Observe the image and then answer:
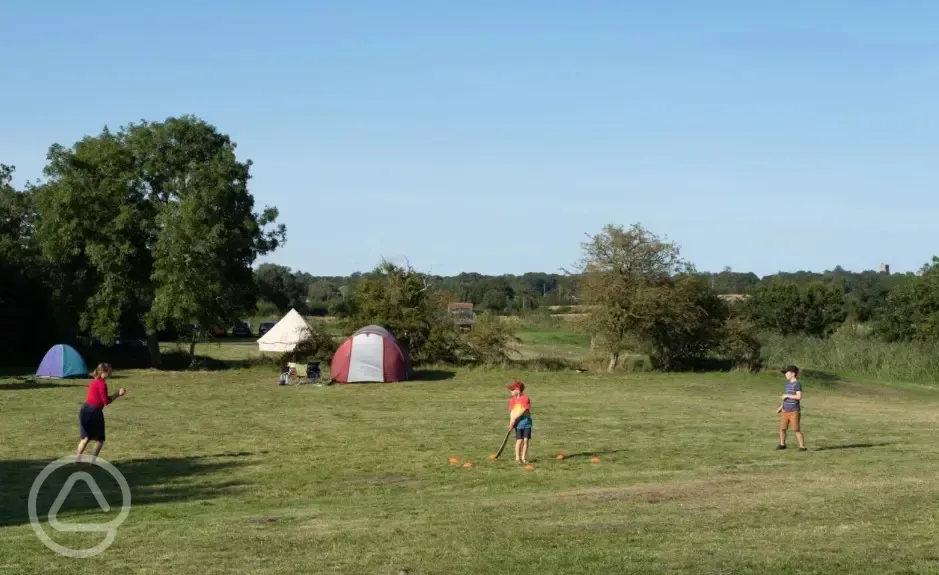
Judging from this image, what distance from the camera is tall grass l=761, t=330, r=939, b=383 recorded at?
142 feet

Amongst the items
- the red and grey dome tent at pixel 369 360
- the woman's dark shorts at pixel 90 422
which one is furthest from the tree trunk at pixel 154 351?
the woman's dark shorts at pixel 90 422

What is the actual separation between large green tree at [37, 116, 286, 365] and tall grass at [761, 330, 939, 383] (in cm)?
2421

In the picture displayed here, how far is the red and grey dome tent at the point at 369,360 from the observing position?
36.0m

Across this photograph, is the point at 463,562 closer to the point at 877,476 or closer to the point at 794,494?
the point at 794,494

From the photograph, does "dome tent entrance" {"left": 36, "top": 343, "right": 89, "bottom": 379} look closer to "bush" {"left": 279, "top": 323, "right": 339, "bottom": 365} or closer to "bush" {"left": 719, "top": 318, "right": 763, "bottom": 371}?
"bush" {"left": 279, "top": 323, "right": 339, "bottom": 365}

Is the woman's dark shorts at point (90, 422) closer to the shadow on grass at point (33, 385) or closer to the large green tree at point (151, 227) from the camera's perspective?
the shadow on grass at point (33, 385)

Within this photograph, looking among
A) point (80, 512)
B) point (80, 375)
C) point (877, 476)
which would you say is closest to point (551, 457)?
point (877, 476)

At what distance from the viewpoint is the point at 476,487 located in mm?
14523

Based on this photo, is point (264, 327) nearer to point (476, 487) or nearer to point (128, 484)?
point (128, 484)

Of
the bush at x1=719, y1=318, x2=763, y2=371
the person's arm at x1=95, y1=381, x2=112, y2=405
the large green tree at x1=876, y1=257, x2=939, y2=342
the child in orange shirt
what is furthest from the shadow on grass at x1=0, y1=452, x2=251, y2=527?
the large green tree at x1=876, y1=257, x2=939, y2=342

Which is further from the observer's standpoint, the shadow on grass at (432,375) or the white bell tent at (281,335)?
the white bell tent at (281,335)

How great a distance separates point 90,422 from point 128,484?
6.94 feet

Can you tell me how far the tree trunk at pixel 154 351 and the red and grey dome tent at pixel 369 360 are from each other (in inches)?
350

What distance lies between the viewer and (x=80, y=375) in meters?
36.5
